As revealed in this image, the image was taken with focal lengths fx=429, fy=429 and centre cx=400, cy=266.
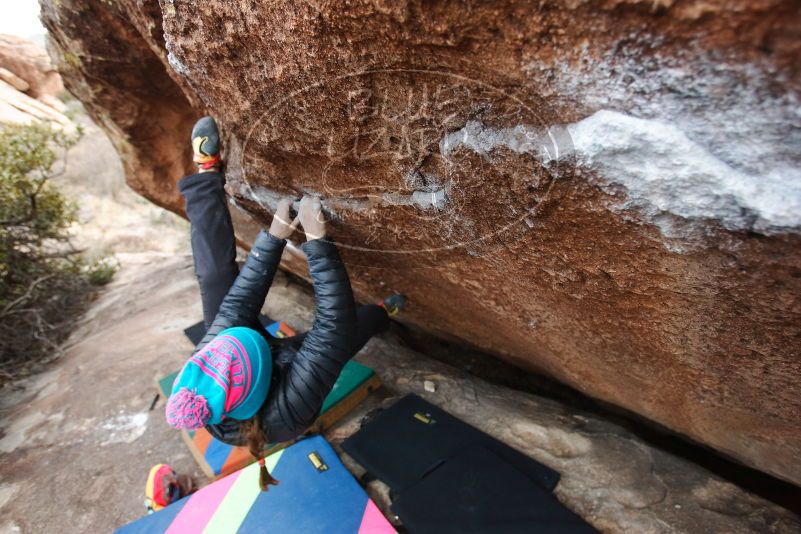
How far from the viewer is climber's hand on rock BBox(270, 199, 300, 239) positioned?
2.12 m

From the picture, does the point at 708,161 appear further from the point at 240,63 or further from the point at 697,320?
the point at 240,63

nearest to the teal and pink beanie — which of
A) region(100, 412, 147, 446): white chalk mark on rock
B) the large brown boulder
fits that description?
region(100, 412, 147, 446): white chalk mark on rock

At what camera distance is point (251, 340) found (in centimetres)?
181

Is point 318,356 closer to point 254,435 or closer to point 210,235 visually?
point 254,435

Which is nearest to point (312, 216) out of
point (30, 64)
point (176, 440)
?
point (176, 440)

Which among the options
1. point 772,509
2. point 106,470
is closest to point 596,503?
point 772,509

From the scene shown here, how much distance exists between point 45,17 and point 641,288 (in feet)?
12.4

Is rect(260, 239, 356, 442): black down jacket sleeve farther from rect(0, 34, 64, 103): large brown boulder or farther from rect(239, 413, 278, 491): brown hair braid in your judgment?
rect(0, 34, 64, 103): large brown boulder

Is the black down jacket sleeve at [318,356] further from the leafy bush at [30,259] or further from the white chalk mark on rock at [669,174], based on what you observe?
the leafy bush at [30,259]

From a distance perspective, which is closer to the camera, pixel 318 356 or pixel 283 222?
pixel 318 356

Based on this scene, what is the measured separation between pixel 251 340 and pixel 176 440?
156cm

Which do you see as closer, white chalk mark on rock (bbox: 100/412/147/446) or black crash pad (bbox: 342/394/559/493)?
black crash pad (bbox: 342/394/559/493)

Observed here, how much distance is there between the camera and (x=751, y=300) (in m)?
1.17

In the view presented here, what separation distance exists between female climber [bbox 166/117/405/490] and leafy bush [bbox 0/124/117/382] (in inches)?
126
